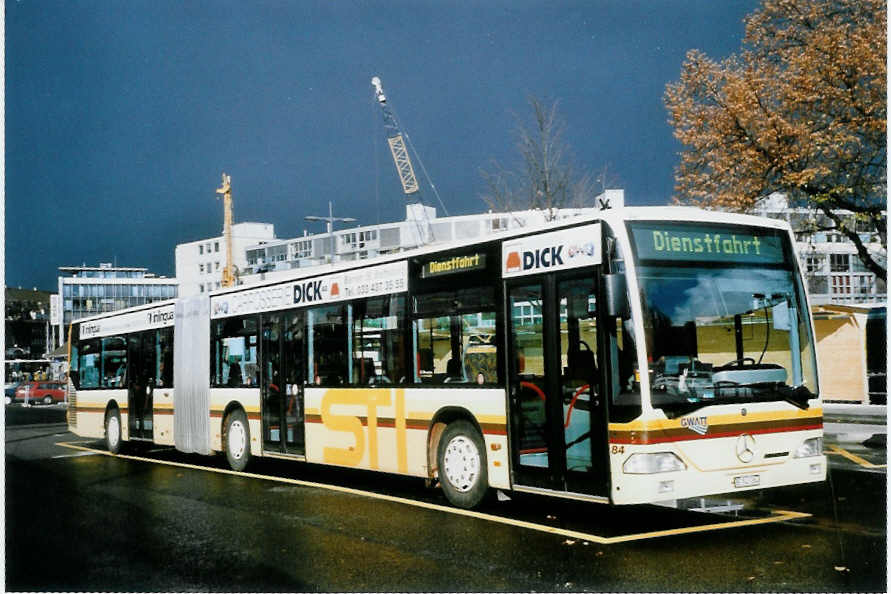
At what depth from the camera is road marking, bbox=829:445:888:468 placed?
13562mm

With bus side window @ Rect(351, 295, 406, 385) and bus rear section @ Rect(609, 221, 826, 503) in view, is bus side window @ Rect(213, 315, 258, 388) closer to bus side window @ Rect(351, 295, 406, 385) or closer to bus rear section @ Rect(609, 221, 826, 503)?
bus side window @ Rect(351, 295, 406, 385)

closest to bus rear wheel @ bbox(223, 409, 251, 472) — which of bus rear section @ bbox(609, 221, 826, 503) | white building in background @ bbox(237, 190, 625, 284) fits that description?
bus rear section @ bbox(609, 221, 826, 503)

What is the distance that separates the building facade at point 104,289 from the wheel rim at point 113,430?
204 ft

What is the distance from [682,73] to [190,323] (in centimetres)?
1433

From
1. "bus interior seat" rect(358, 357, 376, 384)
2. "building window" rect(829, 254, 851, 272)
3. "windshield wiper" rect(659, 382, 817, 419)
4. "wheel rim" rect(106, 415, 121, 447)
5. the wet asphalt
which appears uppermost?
"building window" rect(829, 254, 851, 272)

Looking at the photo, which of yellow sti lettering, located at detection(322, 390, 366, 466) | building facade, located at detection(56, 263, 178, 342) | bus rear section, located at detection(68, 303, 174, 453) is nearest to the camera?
yellow sti lettering, located at detection(322, 390, 366, 466)

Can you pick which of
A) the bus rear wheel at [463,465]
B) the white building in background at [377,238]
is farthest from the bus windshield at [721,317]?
the white building in background at [377,238]

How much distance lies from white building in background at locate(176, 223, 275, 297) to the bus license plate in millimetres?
128626

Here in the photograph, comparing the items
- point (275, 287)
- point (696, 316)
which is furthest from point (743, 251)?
point (275, 287)

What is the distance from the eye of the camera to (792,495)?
36.2 feet

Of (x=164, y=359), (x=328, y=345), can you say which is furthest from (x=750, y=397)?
(x=164, y=359)

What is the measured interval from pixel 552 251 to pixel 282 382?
6.34 metres

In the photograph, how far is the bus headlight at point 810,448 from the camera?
888cm

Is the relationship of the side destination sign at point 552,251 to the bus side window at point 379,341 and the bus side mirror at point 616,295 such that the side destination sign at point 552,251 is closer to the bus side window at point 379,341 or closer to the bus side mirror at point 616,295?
the bus side mirror at point 616,295
